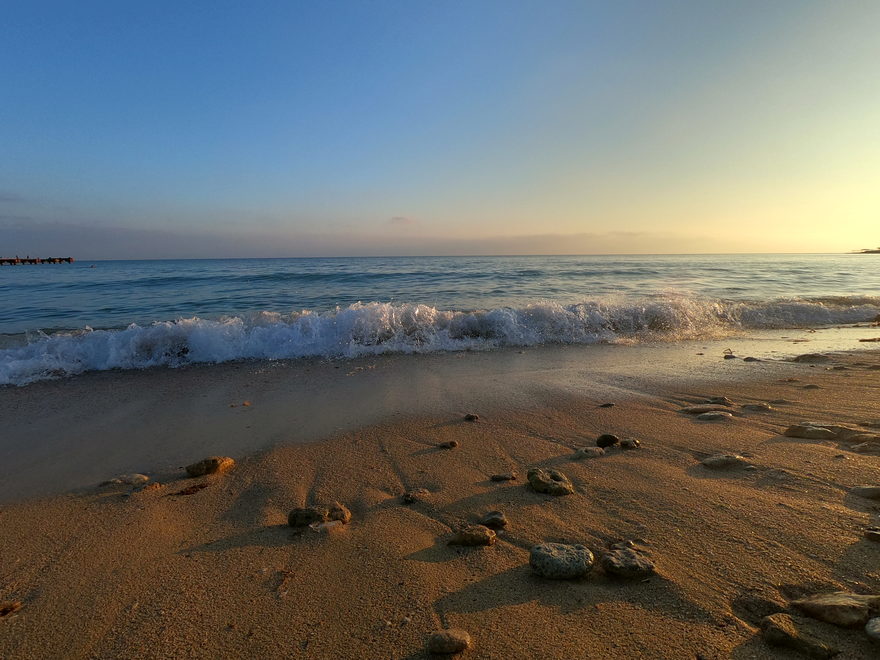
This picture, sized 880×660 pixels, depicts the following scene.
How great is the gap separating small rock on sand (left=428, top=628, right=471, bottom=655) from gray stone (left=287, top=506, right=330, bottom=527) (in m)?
1.06

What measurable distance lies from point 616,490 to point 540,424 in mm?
1256

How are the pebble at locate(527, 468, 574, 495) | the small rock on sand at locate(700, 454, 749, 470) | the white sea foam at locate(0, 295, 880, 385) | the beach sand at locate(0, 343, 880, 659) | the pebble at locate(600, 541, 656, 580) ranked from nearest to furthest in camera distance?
the beach sand at locate(0, 343, 880, 659) < the pebble at locate(600, 541, 656, 580) < the pebble at locate(527, 468, 574, 495) < the small rock on sand at locate(700, 454, 749, 470) < the white sea foam at locate(0, 295, 880, 385)

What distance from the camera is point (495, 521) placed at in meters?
2.27

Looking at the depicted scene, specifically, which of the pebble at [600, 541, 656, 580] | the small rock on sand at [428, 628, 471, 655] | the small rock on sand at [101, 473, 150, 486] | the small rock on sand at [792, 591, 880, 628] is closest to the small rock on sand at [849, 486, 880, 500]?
the small rock on sand at [792, 591, 880, 628]

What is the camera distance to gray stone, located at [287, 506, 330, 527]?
234 centimetres

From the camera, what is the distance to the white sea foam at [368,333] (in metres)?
6.55

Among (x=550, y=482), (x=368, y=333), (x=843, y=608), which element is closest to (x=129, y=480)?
(x=550, y=482)

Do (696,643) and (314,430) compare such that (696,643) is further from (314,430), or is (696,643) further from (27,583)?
(314,430)

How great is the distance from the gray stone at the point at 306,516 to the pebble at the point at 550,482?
1247mm

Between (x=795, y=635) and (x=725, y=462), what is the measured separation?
1.62 m

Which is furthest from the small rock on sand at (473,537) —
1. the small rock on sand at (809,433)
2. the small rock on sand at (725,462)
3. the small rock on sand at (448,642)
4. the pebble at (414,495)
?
the small rock on sand at (809,433)

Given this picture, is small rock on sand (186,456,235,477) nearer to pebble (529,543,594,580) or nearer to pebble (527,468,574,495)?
pebble (527,468,574,495)

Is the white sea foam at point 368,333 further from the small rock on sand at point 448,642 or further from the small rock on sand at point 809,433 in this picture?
the small rock on sand at point 448,642

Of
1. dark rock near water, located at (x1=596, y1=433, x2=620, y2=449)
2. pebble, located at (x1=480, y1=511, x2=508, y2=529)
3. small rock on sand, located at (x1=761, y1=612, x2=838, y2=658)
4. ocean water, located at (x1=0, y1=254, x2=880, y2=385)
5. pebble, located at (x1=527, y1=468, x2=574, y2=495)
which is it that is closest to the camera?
small rock on sand, located at (x1=761, y1=612, x2=838, y2=658)
